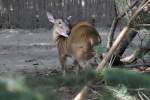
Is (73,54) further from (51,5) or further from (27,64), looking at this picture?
(51,5)

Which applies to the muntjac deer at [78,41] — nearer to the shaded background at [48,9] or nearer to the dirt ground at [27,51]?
the dirt ground at [27,51]

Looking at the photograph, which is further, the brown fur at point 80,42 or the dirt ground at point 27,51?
the dirt ground at point 27,51

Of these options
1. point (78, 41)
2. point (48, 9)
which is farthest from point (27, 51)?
point (48, 9)

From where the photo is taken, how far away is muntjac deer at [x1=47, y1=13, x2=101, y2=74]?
7066mm

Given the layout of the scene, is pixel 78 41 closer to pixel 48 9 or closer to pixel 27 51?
pixel 27 51

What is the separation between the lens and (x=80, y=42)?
7.30 metres

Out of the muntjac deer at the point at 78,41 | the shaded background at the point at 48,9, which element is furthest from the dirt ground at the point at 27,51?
the shaded background at the point at 48,9

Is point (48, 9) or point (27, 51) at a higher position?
point (48, 9)

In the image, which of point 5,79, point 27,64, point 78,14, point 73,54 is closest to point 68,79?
point 5,79

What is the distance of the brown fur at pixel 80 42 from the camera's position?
7.06 metres

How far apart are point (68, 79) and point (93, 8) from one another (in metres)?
15.2

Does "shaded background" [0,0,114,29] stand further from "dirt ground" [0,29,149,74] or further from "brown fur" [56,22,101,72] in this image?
"brown fur" [56,22,101,72]

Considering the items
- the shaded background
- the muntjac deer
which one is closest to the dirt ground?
the muntjac deer

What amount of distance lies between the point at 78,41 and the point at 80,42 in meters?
0.07
